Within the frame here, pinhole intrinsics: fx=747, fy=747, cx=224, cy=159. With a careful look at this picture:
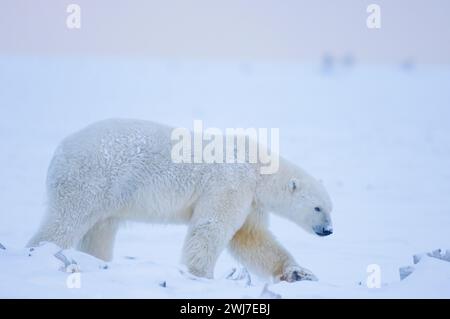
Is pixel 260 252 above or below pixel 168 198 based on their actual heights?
below

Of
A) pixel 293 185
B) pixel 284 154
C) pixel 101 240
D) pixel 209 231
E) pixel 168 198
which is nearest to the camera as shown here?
pixel 209 231

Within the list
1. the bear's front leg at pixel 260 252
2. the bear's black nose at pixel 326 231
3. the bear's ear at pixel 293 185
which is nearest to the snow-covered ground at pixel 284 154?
the bear's front leg at pixel 260 252

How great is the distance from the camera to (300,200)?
246 inches

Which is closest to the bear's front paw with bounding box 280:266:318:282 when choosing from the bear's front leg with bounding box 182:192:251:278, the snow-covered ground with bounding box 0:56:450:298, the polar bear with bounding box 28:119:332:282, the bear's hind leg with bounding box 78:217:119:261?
the polar bear with bounding box 28:119:332:282

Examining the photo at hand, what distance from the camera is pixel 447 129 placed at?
60.0 ft

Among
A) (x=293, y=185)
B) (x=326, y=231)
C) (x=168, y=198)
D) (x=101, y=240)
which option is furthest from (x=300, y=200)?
(x=101, y=240)

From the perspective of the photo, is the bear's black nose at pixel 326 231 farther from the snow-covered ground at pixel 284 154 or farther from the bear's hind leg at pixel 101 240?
the bear's hind leg at pixel 101 240

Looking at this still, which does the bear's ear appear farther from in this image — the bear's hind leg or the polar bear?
the bear's hind leg

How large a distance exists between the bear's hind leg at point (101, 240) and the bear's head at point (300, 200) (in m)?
1.27

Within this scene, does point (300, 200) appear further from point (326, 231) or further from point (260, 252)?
point (260, 252)

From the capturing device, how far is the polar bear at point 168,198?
5.52 m

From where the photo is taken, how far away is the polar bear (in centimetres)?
552

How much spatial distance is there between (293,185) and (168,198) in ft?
3.53

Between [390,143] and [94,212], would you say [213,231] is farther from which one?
[390,143]
